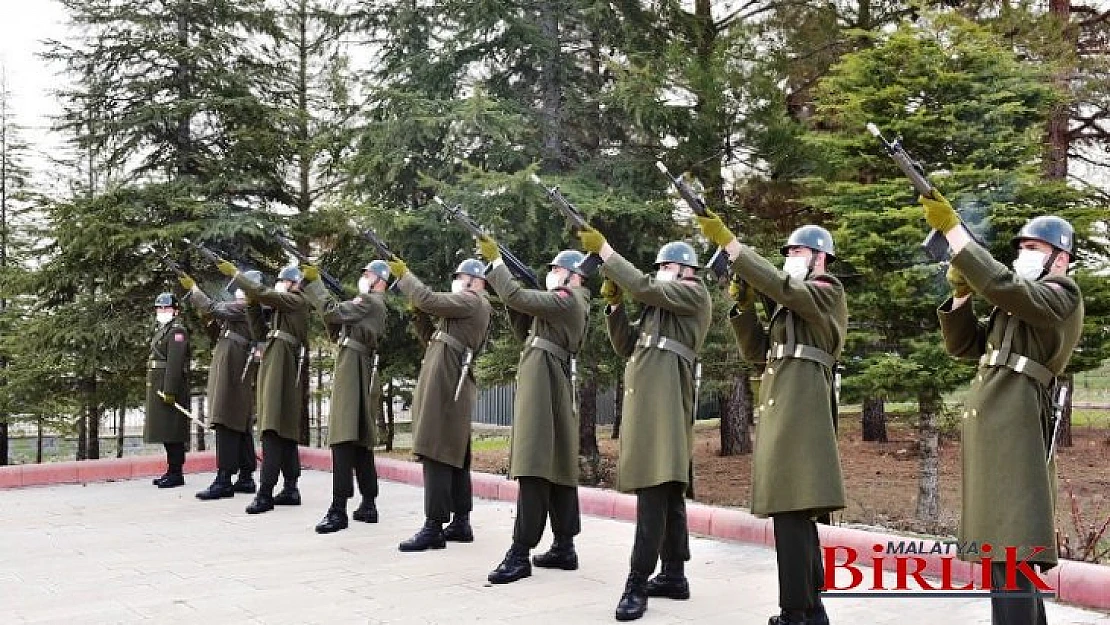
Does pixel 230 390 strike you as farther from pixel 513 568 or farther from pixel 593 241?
pixel 593 241

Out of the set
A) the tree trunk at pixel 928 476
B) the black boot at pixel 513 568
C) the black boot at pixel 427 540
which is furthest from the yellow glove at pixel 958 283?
the tree trunk at pixel 928 476

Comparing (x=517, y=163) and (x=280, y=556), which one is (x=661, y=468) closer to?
(x=280, y=556)

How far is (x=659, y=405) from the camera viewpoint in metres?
5.21

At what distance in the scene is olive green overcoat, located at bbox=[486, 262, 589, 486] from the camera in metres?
→ 5.89

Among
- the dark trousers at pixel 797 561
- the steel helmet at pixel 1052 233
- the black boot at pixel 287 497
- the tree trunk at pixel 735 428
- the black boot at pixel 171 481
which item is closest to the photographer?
the steel helmet at pixel 1052 233

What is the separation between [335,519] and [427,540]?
1076 millimetres

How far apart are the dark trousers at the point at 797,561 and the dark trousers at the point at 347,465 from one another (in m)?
3.95

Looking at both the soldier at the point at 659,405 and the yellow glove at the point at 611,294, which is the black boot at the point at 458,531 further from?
the yellow glove at the point at 611,294

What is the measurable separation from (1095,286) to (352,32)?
982cm

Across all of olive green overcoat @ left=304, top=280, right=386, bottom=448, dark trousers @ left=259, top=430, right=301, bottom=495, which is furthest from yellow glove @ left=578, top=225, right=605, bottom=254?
dark trousers @ left=259, top=430, right=301, bottom=495

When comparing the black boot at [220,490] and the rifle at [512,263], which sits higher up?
the rifle at [512,263]

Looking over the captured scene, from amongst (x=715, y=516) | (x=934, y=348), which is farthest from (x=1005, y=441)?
(x=934, y=348)

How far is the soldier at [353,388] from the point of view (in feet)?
25.0

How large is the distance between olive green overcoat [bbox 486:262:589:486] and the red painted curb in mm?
1441
